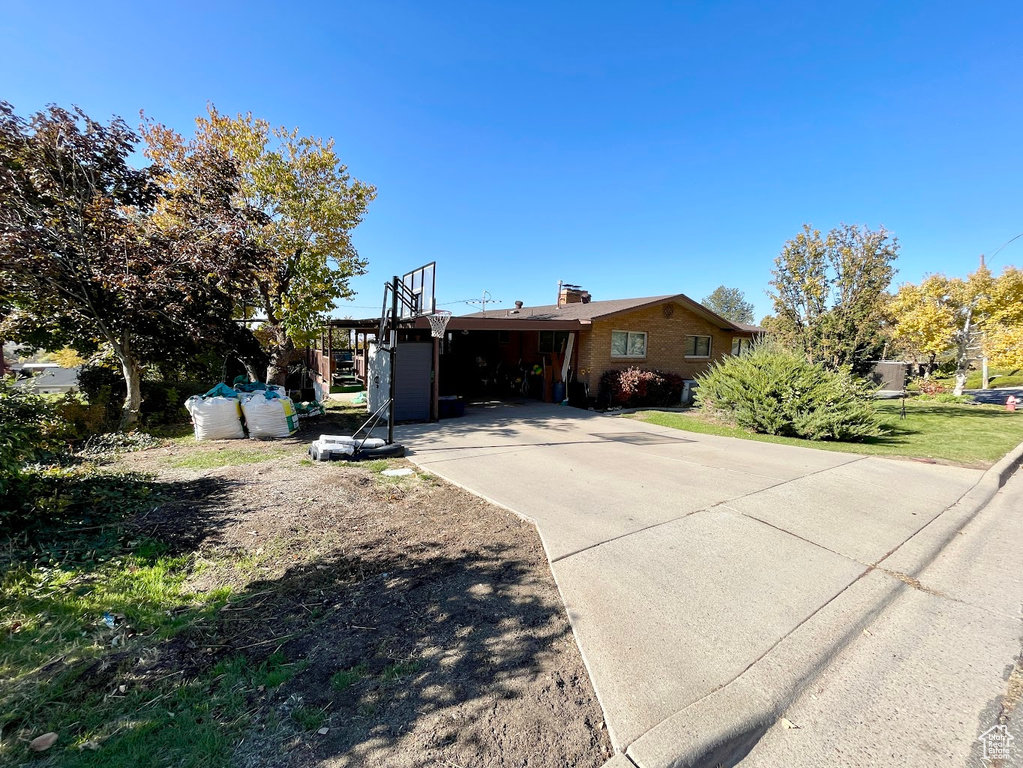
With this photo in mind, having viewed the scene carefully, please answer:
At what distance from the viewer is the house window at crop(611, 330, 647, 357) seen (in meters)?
15.2

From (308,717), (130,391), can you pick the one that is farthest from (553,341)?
(308,717)

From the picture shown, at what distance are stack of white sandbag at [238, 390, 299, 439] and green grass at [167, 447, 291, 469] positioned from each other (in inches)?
37.2

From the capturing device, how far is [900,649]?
106 inches

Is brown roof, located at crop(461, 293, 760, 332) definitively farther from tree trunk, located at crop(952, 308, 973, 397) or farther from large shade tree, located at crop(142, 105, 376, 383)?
tree trunk, located at crop(952, 308, 973, 397)

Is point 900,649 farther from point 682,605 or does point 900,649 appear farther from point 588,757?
point 588,757

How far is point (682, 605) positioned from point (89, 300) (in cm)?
1116

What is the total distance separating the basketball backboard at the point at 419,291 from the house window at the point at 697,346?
40.6 feet

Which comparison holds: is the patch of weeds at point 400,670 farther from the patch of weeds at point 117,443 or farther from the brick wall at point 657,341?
the brick wall at point 657,341

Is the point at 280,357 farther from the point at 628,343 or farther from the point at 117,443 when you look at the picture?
the point at 628,343

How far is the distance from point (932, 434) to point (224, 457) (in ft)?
50.0

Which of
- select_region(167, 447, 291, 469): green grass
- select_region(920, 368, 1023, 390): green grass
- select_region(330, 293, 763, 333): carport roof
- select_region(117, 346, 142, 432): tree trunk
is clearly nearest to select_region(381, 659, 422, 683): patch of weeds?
select_region(167, 447, 291, 469): green grass

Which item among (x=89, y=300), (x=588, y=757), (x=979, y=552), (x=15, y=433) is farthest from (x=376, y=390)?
(x=979, y=552)

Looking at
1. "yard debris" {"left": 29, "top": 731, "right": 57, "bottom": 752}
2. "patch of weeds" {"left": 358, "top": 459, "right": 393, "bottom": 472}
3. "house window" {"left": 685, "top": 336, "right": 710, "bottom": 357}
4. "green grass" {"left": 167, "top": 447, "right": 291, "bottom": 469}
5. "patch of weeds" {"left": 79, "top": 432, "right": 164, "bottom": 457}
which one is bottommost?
"yard debris" {"left": 29, "top": 731, "right": 57, "bottom": 752}

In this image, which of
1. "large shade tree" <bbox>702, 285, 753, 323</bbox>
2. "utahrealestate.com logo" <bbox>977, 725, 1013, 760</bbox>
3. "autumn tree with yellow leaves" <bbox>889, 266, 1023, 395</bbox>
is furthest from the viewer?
"large shade tree" <bbox>702, 285, 753, 323</bbox>
